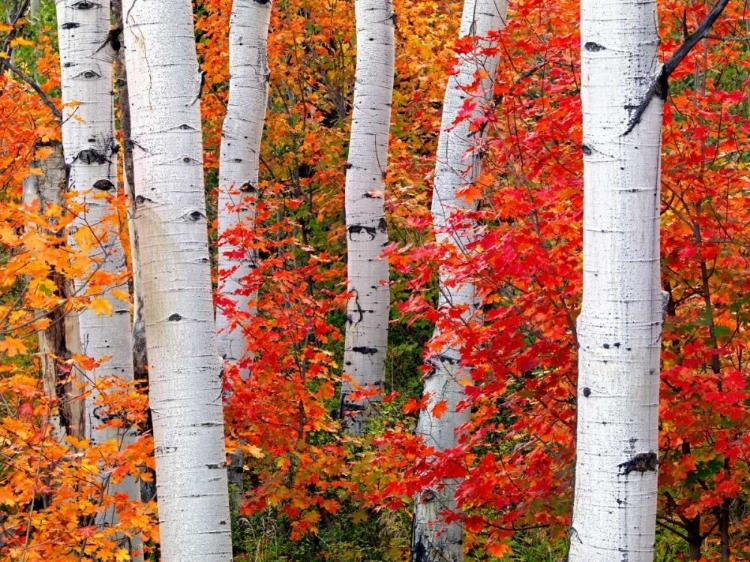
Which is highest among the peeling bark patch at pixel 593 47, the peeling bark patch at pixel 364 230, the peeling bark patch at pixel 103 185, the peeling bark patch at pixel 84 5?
the peeling bark patch at pixel 84 5

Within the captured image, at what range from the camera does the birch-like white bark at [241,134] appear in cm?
738

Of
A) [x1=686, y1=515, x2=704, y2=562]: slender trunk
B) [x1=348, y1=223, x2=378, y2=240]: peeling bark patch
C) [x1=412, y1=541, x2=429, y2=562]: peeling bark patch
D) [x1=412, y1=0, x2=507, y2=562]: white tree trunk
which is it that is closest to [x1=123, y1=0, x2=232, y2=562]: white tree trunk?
[x1=412, y1=0, x2=507, y2=562]: white tree trunk

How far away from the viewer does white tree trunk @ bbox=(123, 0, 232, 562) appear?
3.43 m

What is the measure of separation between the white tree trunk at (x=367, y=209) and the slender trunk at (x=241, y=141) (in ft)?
2.59

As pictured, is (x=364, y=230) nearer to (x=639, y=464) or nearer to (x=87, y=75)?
(x=87, y=75)

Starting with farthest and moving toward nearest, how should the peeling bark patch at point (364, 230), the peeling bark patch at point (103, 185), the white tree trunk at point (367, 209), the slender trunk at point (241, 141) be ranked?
1. the peeling bark patch at point (364, 230)
2. the white tree trunk at point (367, 209)
3. the slender trunk at point (241, 141)
4. the peeling bark patch at point (103, 185)

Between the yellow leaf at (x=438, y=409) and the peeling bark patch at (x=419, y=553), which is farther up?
the yellow leaf at (x=438, y=409)

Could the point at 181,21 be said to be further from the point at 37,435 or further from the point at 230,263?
the point at 230,263

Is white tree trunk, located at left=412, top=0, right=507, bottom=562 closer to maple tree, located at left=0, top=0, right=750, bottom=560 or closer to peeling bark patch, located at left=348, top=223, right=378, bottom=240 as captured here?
maple tree, located at left=0, top=0, right=750, bottom=560

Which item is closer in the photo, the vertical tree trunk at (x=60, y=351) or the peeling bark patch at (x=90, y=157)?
the peeling bark patch at (x=90, y=157)

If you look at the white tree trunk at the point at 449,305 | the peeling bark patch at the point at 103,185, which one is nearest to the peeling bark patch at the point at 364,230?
the white tree trunk at the point at 449,305

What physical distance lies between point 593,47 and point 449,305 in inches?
107

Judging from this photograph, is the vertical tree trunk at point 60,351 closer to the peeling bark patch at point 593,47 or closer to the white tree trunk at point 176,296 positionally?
the white tree trunk at point 176,296

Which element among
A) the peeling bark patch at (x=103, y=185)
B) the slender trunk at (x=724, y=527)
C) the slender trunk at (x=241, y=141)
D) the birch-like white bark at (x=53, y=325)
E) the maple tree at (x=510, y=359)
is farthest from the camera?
the slender trunk at (x=241, y=141)
